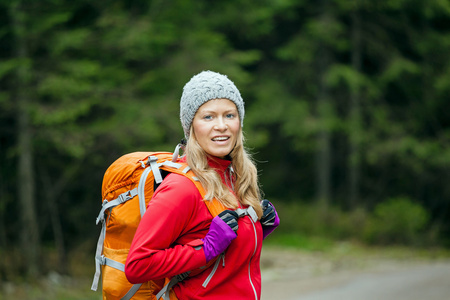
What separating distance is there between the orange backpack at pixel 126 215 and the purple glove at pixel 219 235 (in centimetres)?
25

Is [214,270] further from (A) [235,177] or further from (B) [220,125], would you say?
(B) [220,125]

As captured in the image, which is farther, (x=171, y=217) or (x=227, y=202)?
(x=227, y=202)

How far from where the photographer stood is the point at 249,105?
1853cm

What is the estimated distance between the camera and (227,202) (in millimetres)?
2373

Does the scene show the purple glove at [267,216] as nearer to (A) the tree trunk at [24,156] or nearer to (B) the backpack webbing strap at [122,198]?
(B) the backpack webbing strap at [122,198]

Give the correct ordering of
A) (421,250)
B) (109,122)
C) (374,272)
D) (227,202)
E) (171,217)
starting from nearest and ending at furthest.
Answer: (171,217) → (227,202) → (374,272) → (109,122) → (421,250)

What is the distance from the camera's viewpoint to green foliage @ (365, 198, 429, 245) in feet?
50.8

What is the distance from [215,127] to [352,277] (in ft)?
28.9

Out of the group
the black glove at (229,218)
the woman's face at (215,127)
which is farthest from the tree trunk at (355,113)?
the black glove at (229,218)

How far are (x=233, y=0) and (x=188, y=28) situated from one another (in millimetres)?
2795

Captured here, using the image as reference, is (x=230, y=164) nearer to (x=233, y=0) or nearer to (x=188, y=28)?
(x=188, y=28)

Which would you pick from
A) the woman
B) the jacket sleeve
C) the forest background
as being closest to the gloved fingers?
the woman

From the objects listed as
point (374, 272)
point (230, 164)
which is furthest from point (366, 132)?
point (230, 164)

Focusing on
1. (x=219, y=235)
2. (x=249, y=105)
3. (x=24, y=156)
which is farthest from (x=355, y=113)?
(x=219, y=235)
